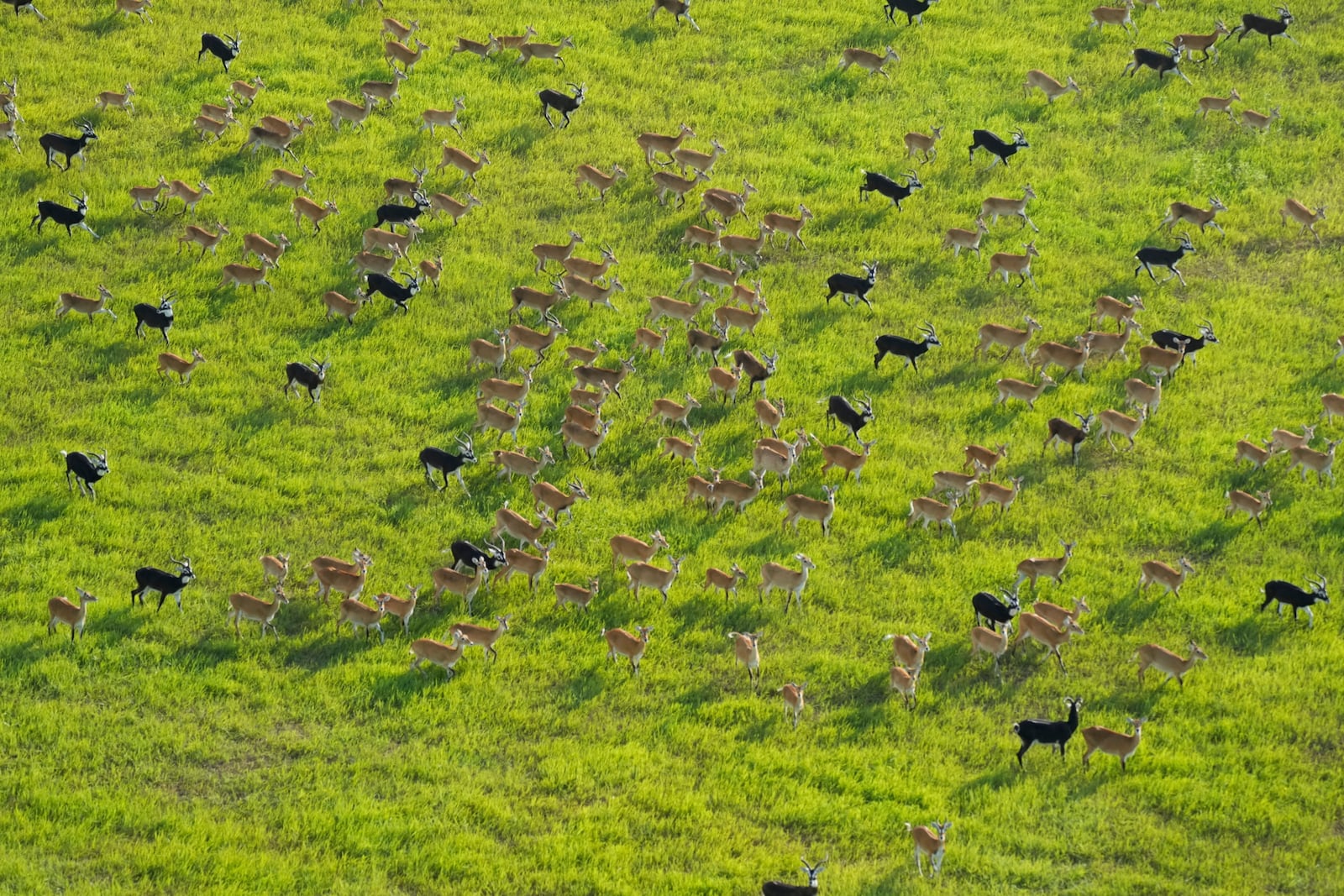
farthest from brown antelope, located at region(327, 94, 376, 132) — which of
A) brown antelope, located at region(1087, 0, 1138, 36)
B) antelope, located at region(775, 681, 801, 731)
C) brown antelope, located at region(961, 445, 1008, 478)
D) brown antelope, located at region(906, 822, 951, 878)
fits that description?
brown antelope, located at region(906, 822, 951, 878)

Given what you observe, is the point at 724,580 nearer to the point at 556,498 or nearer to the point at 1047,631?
the point at 556,498

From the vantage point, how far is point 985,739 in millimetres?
19516

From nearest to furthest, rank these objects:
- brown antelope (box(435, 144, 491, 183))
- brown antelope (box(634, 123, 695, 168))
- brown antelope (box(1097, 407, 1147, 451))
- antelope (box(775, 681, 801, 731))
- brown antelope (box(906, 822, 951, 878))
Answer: brown antelope (box(906, 822, 951, 878)) → antelope (box(775, 681, 801, 731)) → brown antelope (box(1097, 407, 1147, 451)) → brown antelope (box(435, 144, 491, 183)) → brown antelope (box(634, 123, 695, 168))

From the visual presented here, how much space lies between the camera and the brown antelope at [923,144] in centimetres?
3211

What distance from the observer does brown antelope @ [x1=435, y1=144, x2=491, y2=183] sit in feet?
101

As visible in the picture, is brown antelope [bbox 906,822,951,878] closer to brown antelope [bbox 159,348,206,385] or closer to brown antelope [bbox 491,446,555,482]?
brown antelope [bbox 491,446,555,482]

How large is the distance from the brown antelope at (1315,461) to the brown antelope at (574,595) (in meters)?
10.5

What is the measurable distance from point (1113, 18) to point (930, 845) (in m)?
25.0

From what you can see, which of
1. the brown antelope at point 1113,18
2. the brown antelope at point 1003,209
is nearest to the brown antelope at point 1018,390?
the brown antelope at point 1003,209

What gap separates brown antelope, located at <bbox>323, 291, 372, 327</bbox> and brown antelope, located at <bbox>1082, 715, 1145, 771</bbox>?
46.1 ft

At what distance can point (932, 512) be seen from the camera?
22984mm

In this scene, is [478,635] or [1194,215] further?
[1194,215]

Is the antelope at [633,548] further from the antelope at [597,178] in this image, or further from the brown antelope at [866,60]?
the brown antelope at [866,60]

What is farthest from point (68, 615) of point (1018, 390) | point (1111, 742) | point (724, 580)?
point (1018, 390)
